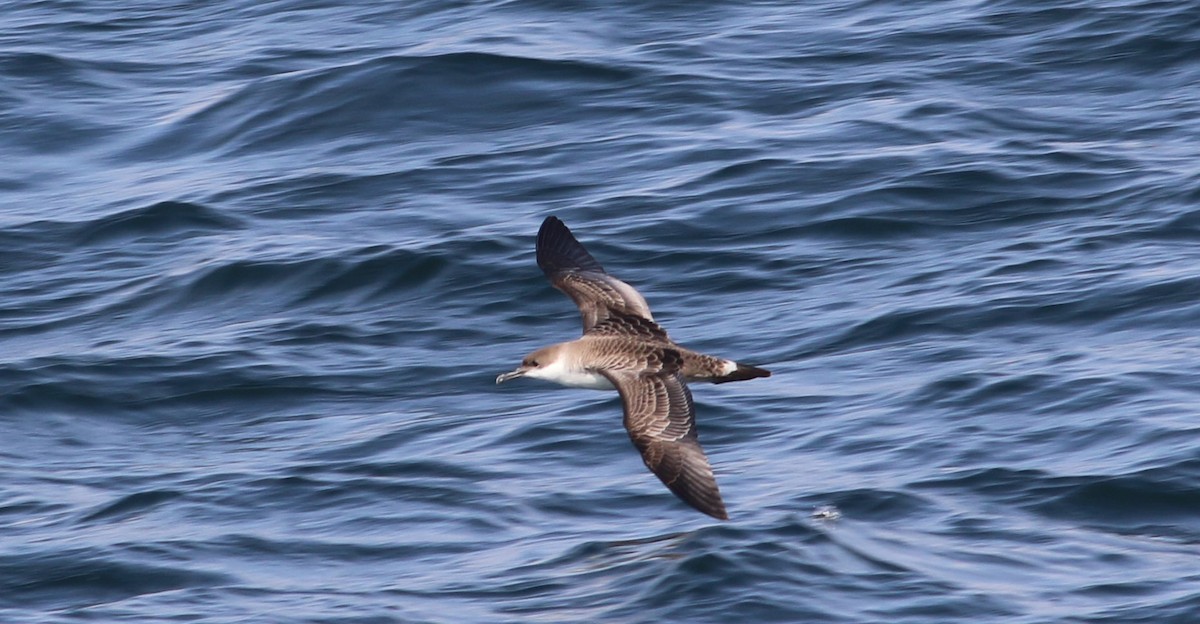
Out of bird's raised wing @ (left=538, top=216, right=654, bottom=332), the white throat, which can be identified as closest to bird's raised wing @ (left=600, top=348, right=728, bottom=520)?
the white throat

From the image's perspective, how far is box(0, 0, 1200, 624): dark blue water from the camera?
→ 7035 millimetres

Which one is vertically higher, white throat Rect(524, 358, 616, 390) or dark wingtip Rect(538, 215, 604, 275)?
dark wingtip Rect(538, 215, 604, 275)

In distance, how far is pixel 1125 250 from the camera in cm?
989

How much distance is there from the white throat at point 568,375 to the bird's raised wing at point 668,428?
15 centimetres

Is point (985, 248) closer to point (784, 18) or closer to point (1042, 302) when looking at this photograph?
point (1042, 302)

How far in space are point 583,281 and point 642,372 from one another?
54.5 inches

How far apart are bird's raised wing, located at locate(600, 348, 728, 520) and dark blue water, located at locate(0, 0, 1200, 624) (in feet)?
0.91

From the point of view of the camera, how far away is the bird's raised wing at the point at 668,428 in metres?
6.81

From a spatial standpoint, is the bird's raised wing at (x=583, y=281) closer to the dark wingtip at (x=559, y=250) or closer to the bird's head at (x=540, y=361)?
the dark wingtip at (x=559, y=250)

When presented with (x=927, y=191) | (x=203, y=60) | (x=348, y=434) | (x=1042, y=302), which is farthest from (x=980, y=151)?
(x=203, y=60)

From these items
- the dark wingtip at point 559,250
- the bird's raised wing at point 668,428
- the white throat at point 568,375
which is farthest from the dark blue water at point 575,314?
the dark wingtip at point 559,250

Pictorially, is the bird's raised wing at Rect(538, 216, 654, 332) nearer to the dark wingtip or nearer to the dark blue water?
the dark wingtip

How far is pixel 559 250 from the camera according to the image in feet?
29.7

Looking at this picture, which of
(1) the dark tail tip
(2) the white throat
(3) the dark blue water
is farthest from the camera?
(2) the white throat
